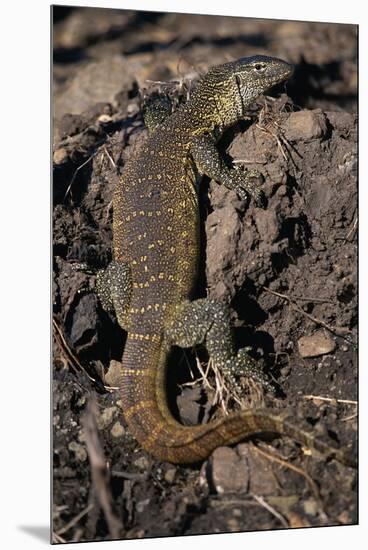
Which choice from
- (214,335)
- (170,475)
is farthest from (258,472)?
(214,335)

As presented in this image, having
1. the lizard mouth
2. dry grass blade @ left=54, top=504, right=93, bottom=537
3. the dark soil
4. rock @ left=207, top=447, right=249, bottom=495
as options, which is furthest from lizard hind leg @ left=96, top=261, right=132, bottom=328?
the lizard mouth

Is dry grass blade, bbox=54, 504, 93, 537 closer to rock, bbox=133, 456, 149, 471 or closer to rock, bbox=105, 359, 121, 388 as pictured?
rock, bbox=133, 456, 149, 471

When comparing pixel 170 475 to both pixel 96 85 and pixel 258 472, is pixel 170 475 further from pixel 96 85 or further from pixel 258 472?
pixel 96 85

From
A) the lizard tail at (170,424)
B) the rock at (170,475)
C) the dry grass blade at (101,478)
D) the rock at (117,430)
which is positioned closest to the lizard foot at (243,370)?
the lizard tail at (170,424)

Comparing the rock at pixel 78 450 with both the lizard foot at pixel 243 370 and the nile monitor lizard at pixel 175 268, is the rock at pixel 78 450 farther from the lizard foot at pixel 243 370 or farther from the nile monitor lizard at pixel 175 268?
the lizard foot at pixel 243 370

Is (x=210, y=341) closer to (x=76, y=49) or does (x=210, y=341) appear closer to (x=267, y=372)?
(x=267, y=372)

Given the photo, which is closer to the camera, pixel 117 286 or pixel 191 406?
pixel 191 406
